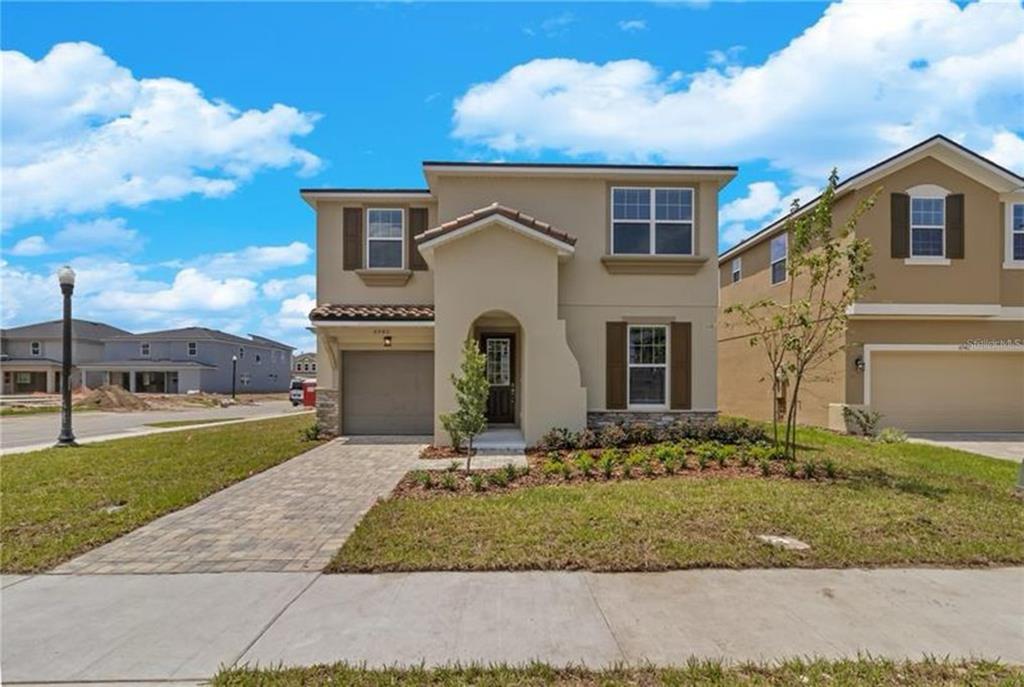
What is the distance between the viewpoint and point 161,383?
48531 mm

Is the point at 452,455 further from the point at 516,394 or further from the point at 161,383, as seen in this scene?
the point at 161,383

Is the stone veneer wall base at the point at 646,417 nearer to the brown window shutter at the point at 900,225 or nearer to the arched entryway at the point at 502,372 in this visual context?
the arched entryway at the point at 502,372

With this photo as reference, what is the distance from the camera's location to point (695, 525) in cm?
638

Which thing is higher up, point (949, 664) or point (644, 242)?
point (644, 242)

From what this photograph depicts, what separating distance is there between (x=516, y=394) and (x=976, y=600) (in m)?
10.8

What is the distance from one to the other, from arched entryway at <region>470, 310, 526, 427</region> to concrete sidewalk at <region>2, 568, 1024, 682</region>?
31.5 ft

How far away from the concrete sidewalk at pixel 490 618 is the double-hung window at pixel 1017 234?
15.9 meters

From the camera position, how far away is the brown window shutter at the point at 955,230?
1555 cm

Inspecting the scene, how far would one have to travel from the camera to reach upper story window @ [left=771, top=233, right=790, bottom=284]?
722 inches

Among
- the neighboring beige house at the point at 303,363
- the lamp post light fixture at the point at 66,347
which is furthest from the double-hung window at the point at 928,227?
the neighboring beige house at the point at 303,363

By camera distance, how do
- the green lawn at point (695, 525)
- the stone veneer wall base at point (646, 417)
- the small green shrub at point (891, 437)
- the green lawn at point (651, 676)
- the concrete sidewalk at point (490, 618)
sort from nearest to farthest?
the green lawn at point (651, 676) → the concrete sidewalk at point (490, 618) → the green lawn at point (695, 525) → the stone veneer wall base at point (646, 417) → the small green shrub at point (891, 437)

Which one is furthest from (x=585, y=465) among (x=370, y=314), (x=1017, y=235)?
(x=1017, y=235)

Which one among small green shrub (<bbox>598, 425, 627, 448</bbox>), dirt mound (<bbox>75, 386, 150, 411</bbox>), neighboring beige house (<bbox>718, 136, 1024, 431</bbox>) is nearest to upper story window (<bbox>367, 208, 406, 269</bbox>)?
small green shrub (<bbox>598, 425, 627, 448</bbox>)

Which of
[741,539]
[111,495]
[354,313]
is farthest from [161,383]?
[741,539]
